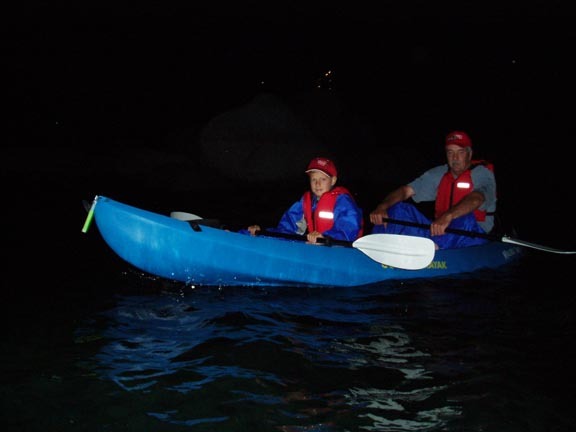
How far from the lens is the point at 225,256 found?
5.73m

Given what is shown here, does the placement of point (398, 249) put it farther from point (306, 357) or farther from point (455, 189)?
point (306, 357)


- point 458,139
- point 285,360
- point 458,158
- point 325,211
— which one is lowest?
point 285,360

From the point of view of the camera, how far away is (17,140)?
25734mm

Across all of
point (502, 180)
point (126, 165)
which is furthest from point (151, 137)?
point (502, 180)

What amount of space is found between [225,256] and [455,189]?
9.73ft

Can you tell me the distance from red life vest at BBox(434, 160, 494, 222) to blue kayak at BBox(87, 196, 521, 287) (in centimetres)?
85

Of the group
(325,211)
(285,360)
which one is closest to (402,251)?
(325,211)

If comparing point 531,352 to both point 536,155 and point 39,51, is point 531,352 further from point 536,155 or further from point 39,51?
point 39,51

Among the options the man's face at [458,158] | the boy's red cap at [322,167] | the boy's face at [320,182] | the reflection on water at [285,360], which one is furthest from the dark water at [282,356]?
the man's face at [458,158]

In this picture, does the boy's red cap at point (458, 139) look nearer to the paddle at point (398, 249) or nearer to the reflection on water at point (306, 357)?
the paddle at point (398, 249)

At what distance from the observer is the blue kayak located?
5496 millimetres

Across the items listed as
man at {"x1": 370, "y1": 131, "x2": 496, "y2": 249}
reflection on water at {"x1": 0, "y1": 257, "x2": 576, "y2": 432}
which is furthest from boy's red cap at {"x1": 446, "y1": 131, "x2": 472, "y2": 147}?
reflection on water at {"x1": 0, "y1": 257, "x2": 576, "y2": 432}

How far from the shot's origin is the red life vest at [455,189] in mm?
7066

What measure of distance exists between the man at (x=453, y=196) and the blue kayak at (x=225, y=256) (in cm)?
65
